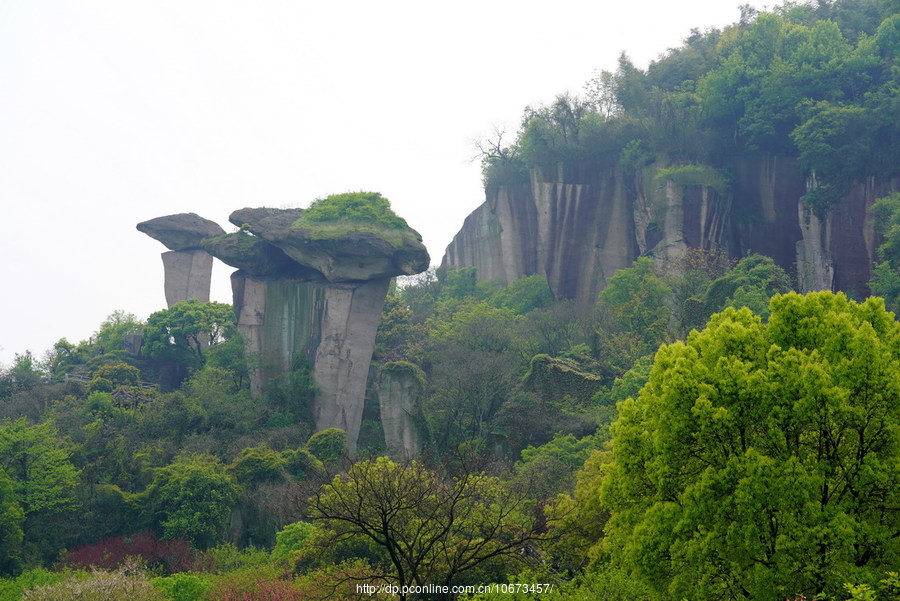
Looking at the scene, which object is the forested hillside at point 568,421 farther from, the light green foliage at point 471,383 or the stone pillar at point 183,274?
the stone pillar at point 183,274

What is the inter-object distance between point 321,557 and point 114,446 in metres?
12.8

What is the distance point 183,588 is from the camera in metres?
18.6

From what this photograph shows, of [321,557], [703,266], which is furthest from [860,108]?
[321,557]

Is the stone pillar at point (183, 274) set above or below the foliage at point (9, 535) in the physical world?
above

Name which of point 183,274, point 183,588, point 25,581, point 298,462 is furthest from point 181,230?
point 183,588

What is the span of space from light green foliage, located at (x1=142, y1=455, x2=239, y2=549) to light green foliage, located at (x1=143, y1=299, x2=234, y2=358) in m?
11.8

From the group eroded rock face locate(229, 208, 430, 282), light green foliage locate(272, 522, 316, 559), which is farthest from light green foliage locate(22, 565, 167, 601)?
eroded rock face locate(229, 208, 430, 282)

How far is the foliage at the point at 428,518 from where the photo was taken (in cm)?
1409

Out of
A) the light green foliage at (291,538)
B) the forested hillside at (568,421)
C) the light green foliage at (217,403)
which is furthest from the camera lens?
the light green foliage at (217,403)

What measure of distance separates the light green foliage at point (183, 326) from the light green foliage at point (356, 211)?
563 centimetres

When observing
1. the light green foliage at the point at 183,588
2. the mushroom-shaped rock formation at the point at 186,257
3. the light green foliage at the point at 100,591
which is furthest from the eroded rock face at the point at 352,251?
the light green foliage at the point at 100,591

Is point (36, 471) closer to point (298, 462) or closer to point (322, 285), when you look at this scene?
point (298, 462)

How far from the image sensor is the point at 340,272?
34.7 meters

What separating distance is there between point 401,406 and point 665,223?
14126 mm
